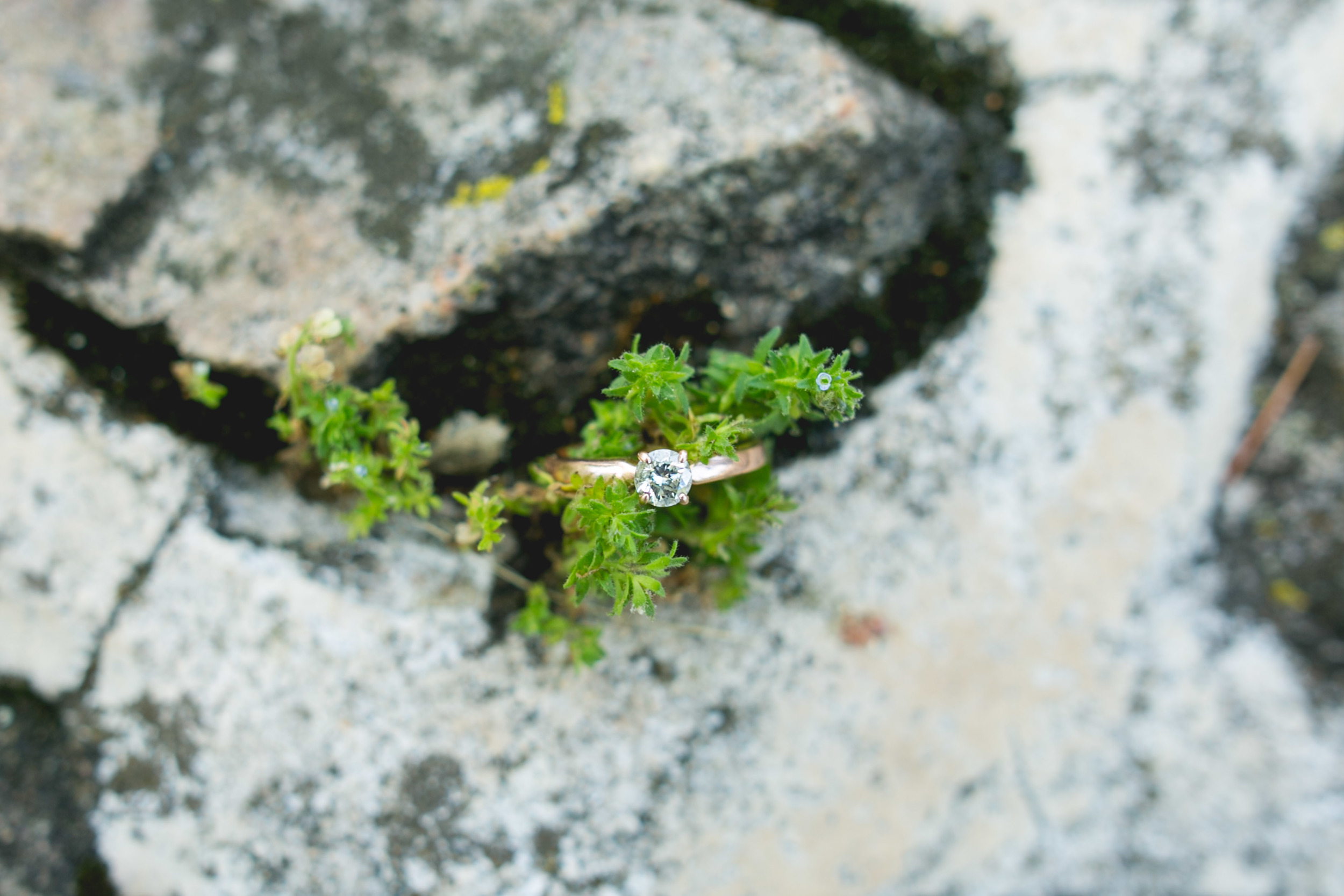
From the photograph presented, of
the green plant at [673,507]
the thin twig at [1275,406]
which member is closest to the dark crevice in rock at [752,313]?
the green plant at [673,507]

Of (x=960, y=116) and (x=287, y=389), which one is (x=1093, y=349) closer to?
(x=960, y=116)

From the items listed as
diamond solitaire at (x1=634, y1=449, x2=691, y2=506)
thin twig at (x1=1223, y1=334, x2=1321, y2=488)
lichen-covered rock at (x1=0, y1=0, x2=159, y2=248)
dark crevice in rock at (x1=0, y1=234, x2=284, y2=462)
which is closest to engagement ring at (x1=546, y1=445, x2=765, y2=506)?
diamond solitaire at (x1=634, y1=449, x2=691, y2=506)

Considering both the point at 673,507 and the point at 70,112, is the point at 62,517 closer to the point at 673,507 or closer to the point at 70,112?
the point at 70,112

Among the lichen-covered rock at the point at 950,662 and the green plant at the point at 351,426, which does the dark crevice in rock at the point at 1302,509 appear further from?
the green plant at the point at 351,426

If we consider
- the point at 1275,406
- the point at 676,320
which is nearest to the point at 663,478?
the point at 676,320

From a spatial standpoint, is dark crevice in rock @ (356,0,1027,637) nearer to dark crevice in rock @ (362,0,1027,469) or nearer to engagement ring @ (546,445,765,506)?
dark crevice in rock @ (362,0,1027,469)

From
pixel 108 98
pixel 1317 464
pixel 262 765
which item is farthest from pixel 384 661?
pixel 1317 464
